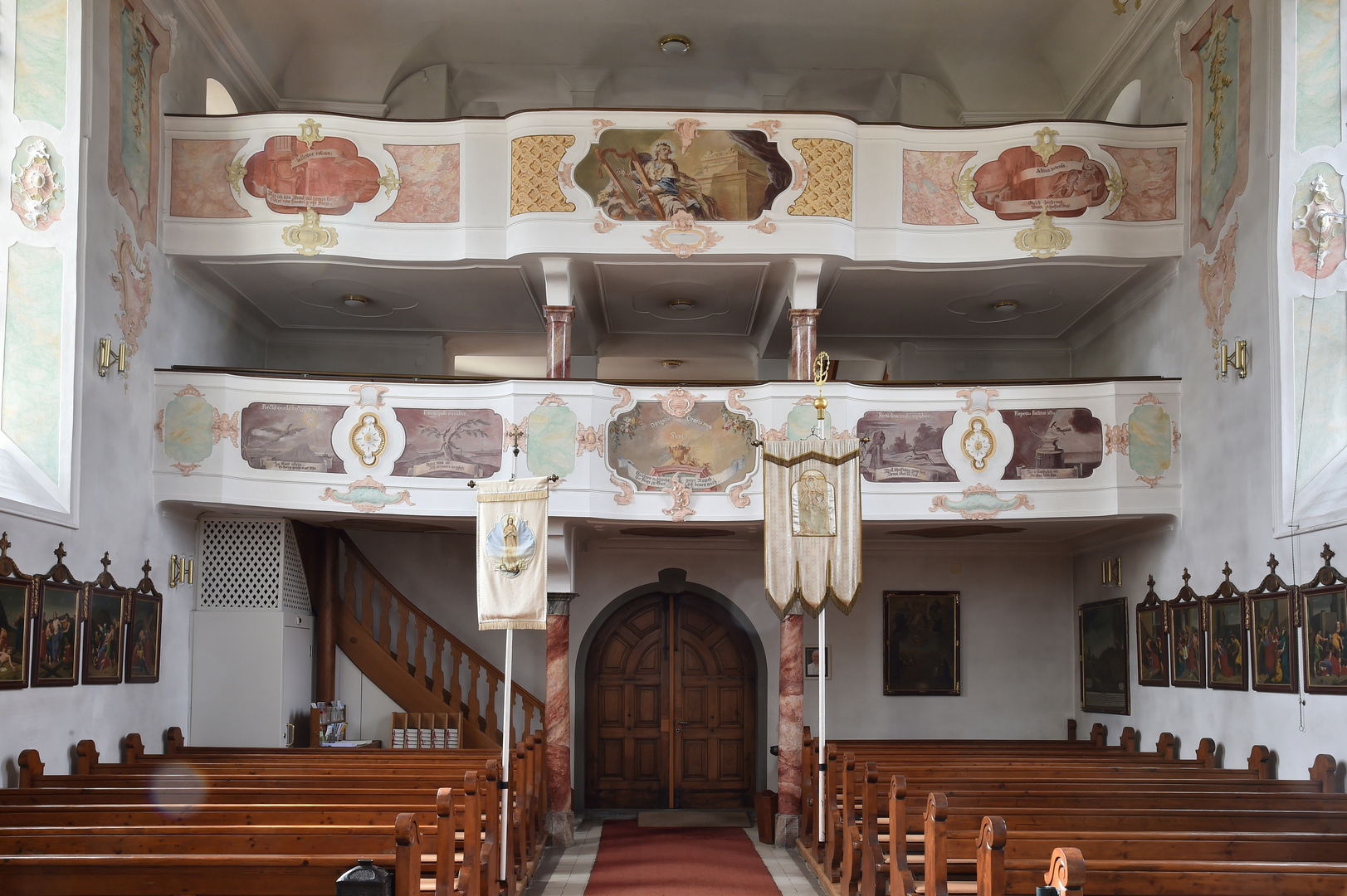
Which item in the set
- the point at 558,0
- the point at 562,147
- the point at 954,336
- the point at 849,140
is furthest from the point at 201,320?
the point at 954,336

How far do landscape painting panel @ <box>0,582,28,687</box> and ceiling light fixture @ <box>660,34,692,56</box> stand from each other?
8903 millimetres

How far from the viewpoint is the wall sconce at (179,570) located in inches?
428

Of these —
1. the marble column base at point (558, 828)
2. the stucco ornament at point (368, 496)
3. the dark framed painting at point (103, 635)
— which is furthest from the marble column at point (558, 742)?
the dark framed painting at point (103, 635)

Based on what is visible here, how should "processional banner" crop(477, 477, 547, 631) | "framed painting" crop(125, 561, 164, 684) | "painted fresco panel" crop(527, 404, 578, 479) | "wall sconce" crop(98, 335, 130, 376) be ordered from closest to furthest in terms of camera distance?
"processional banner" crop(477, 477, 547, 631) < "wall sconce" crop(98, 335, 130, 376) < "framed painting" crop(125, 561, 164, 684) < "painted fresco panel" crop(527, 404, 578, 479)

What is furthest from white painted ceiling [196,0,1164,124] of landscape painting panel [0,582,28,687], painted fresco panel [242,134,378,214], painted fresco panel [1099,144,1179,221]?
landscape painting panel [0,582,28,687]

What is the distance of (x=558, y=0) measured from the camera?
1318 centimetres

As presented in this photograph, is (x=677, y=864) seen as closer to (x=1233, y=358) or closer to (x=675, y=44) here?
(x=1233, y=358)

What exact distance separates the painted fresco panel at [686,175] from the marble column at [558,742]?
3832 mm

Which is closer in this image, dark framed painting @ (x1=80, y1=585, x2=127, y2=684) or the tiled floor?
dark framed painting @ (x1=80, y1=585, x2=127, y2=684)

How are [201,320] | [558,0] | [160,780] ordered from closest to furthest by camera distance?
[160,780]
[201,320]
[558,0]

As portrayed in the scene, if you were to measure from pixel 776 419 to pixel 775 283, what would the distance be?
6.07ft

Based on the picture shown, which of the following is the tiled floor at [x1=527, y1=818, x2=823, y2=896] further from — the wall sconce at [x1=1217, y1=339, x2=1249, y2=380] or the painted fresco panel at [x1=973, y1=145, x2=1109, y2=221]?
the painted fresco panel at [x1=973, y1=145, x2=1109, y2=221]

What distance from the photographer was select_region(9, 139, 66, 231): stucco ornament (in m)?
9.23

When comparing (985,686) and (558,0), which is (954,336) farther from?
(558,0)
